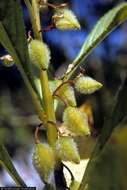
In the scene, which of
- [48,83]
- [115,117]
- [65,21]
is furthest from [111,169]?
[65,21]

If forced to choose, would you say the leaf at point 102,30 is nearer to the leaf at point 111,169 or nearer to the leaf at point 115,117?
the leaf at point 115,117

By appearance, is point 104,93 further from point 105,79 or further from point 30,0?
point 30,0

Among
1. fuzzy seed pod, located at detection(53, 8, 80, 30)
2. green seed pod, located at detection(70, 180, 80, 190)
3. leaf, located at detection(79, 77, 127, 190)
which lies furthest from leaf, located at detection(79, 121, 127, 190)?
fuzzy seed pod, located at detection(53, 8, 80, 30)

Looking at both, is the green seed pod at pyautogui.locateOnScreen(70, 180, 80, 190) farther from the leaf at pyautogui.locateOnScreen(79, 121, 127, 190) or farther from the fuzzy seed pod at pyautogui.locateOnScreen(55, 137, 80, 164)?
the leaf at pyautogui.locateOnScreen(79, 121, 127, 190)

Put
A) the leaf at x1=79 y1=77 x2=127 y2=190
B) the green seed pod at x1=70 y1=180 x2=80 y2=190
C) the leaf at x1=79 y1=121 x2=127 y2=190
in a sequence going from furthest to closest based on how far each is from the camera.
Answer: the green seed pod at x1=70 y1=180 x2=80 y2=190 → the leaf at x1=79 y1=77 x2=127 y2=190 → the leaf at x1=79 y1=121 x2=127 y2=190

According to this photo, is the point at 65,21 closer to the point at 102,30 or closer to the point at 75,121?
the point at 102,30

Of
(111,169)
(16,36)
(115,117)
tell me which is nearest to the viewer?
(111,169)

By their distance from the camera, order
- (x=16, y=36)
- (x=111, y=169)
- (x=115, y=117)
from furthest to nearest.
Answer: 1. (x=16, y=36)
2. (x=115, y=117)
3. (x=111, y=169)
